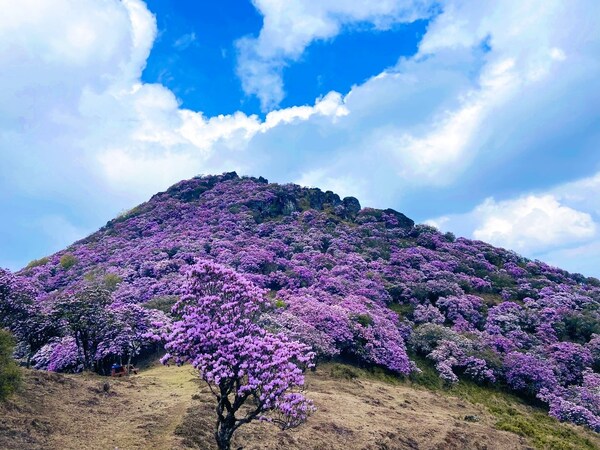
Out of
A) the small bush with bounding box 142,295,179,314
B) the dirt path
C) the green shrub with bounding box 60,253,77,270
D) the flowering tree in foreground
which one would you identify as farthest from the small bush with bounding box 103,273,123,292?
the flowering tree in foreground

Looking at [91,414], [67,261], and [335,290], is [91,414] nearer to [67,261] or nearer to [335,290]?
[335,290]

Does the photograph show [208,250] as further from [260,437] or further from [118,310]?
[260,437]

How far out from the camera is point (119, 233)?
3009 inches

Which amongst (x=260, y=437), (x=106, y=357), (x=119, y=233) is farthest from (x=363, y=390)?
(x=119, y=233)

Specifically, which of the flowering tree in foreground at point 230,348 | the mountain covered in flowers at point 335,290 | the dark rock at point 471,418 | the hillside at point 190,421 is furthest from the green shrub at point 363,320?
the flowering tree in foreground at point 230,348

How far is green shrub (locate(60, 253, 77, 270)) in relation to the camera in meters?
65.0

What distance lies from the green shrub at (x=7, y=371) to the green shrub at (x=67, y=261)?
52395mm

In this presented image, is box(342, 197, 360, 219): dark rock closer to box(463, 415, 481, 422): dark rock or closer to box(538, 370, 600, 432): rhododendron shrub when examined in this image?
box(538, 370, 600, 432): rhododendron shrub

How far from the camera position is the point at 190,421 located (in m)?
18.1

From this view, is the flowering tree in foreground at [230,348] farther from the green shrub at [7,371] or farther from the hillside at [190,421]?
the green shrub at [7,371]

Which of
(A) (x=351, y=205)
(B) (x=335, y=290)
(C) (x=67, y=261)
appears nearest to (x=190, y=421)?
(B) (x=335, y=290)

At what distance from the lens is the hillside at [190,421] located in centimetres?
1600

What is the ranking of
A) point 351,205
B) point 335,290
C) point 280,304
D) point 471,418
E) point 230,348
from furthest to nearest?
point 351,205 → point 335,290 → point 280,304 → point 471,418 → point 230,348

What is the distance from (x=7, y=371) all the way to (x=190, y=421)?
724cm
